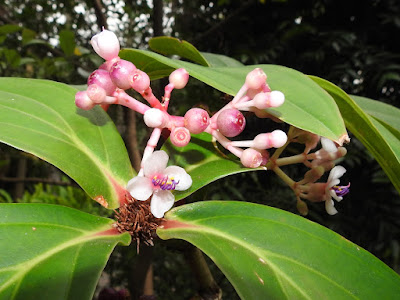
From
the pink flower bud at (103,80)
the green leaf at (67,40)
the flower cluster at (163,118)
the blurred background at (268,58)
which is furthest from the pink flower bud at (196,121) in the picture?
the blurred background at (268,58)

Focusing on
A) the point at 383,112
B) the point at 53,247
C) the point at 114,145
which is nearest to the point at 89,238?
the point at 53,247

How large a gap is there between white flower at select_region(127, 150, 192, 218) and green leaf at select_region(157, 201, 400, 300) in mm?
35

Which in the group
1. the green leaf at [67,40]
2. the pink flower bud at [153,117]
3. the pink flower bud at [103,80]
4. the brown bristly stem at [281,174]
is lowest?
the brown bristly stem at [281,174]

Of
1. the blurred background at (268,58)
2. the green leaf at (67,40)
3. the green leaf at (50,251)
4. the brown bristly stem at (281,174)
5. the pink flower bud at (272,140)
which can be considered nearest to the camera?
the green leaf at (50,251)

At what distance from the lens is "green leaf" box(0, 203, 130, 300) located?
1.07 ft

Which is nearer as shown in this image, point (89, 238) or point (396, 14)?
point (89, 238)

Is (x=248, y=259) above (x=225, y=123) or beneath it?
beneath

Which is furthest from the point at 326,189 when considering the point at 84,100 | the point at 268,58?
the point at 268,58

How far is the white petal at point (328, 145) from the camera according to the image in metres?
0.51

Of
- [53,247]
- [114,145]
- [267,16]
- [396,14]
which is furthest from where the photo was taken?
[267,16]

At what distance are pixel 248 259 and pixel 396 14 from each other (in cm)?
199

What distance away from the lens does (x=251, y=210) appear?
0.44 meters

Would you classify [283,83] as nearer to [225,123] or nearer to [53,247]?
[225,123]

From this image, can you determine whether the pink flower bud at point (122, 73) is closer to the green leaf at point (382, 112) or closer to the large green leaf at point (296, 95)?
the large green leaf at point (296, 95)
